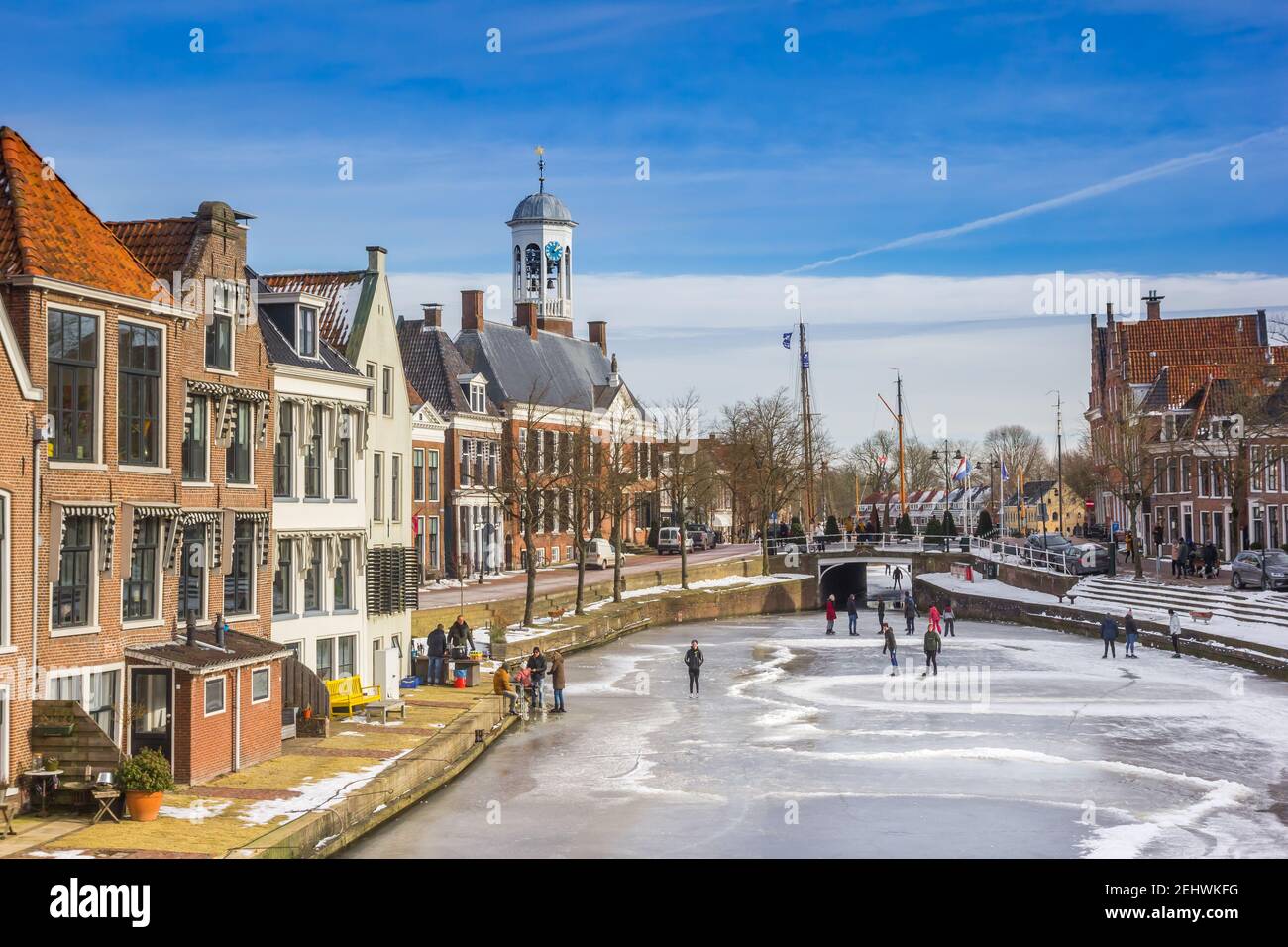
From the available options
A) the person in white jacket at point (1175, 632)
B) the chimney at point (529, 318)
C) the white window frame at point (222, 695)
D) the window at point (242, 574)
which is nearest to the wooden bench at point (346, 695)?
the window at point (242, 574)

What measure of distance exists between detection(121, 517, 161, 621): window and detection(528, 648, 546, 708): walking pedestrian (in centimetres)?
1495

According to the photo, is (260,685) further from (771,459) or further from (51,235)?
(771,459)

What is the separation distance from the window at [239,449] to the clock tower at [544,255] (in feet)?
239

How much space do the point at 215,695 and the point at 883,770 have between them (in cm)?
1403

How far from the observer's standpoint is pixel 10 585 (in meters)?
24.3

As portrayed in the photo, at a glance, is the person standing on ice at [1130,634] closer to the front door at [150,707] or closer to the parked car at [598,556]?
the front door at [150,707]

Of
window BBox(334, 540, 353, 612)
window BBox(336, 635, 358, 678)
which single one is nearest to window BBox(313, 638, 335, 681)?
window BBox(336, 635, 358, 678)

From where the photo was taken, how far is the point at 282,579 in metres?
36.0

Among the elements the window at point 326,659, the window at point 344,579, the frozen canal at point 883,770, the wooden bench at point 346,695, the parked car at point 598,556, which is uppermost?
the window at point 344,579

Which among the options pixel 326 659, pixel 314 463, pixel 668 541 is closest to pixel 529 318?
pixel 668 541

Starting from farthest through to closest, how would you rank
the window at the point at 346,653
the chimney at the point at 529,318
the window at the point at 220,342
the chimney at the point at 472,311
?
the chimney at the point at 529,318 < the chimney at the point at 472,311 < the window at the point at 346,653 < the window at the point at 220,342

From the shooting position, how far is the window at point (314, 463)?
3716 cm
